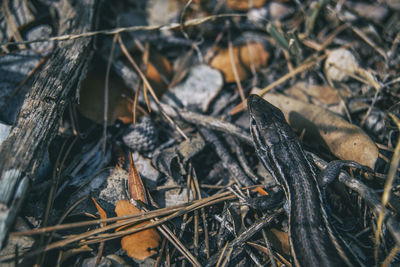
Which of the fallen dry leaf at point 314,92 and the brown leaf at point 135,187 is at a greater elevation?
the brown leaf at point 135,187

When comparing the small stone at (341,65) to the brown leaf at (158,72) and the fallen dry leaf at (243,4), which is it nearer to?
the fallen dry leaf at (243,4)

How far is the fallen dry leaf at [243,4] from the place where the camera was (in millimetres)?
4145

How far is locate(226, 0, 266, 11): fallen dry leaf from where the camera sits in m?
4.14

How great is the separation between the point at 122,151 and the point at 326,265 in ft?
7.26

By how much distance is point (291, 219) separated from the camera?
2.24m

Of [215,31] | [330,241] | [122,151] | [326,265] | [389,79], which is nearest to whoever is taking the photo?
[326,265]

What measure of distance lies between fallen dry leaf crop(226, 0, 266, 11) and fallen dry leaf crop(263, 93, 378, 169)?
76.1 inches

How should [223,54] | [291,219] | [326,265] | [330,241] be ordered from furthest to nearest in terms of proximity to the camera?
1. [223,54]
2. [291,219]
3. [330,241]
4. [326,265]

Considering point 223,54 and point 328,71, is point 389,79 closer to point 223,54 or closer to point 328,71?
point 328,71

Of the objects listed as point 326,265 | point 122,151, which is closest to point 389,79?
point 326,265

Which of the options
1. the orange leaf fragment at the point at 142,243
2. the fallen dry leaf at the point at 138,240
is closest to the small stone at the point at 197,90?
the fallen dry leaf at the point at 138,240

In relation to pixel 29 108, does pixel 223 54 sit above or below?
below

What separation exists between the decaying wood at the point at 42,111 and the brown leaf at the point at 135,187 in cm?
78

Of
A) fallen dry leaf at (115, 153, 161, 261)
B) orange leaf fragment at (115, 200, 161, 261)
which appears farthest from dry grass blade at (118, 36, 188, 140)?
orange leaf fragment at (115, 200, 161, 261)
